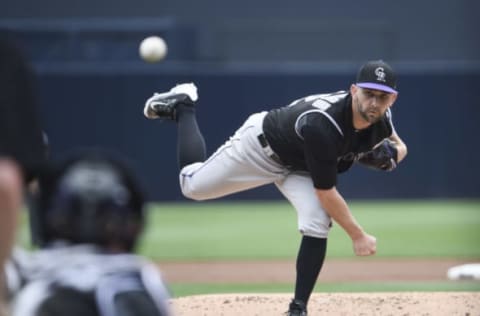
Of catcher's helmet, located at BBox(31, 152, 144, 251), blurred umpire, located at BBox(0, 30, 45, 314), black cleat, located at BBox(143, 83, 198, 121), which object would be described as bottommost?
black cleat, located at BBox(143, 83, 198, 121)

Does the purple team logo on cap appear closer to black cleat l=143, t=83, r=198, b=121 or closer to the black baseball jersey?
the black baseball jersey

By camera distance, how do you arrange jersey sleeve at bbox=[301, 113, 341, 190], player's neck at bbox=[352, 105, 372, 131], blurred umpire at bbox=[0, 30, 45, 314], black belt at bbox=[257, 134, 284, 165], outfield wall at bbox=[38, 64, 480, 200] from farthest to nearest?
outfield wall at bbox=[38, 64, 480, 200]
black belt at bbox=[257, 134, 284, 165]
player's neck at bbox=[352, 105, 372, 131]
jersey sleeve at bbox=[301, 113, 341, 190]
blurred umpire at bbox=[0, 30, 45, 314]

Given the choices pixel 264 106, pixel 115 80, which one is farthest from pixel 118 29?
pixel 264 106

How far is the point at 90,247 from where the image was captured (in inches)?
79.0

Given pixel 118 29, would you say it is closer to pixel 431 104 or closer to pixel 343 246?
pixel 431 104

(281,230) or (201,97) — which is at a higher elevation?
(201,97)

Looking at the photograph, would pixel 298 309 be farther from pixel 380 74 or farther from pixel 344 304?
pixel 380 74

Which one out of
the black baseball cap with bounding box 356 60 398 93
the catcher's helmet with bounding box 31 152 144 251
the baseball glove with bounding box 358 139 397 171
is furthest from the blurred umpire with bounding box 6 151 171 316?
the baseball glove with bounding box 358 139 397 171

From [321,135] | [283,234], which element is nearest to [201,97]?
[283,234]

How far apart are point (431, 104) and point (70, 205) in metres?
14.8

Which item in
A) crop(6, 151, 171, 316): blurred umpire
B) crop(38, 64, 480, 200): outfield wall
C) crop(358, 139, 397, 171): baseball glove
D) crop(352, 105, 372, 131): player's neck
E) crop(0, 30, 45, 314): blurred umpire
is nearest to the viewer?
crop(6, 151, 171, 316): blurred umpire

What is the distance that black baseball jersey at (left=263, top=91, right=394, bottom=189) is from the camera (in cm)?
498

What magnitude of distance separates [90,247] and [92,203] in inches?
3.8

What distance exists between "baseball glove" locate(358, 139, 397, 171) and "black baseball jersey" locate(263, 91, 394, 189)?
129 millimetres
